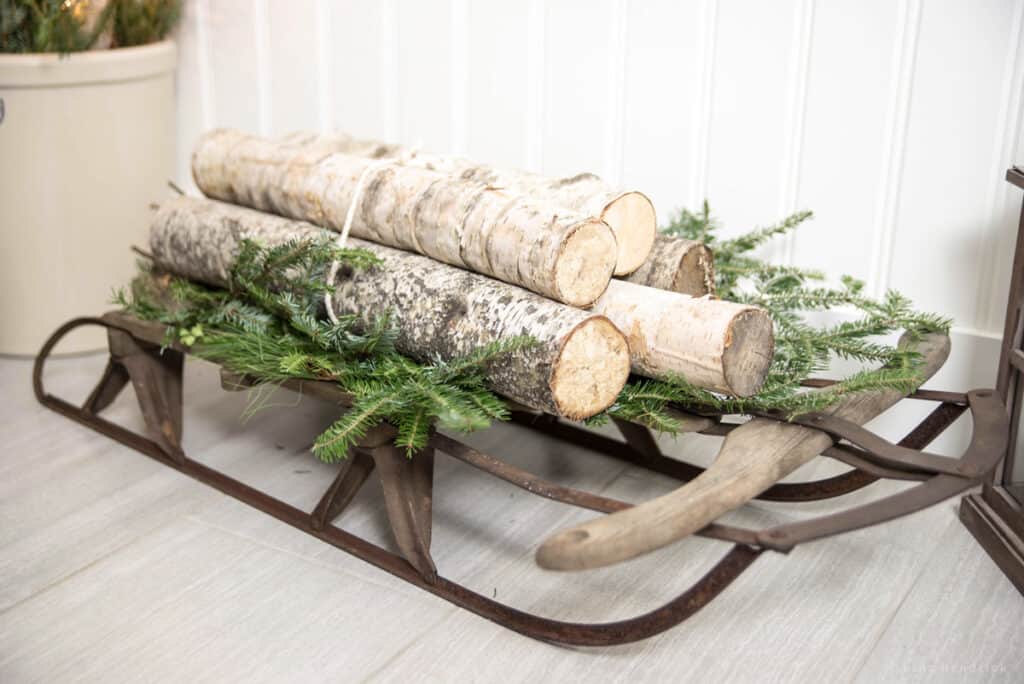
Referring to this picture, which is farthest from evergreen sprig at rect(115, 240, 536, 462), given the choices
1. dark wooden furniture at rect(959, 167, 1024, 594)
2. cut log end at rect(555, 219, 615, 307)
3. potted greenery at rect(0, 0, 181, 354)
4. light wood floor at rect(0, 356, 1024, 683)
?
dark wooden furniture at rect(959, 167, 1024, 594)

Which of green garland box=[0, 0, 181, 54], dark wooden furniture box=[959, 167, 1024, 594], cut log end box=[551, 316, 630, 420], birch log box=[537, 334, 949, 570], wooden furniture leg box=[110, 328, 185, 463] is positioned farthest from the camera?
green garland box=[0, 0, 181, 54]

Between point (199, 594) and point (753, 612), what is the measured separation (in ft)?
2.61

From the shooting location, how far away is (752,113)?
6.10 ft

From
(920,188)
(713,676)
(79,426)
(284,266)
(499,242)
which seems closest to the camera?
(713,676)

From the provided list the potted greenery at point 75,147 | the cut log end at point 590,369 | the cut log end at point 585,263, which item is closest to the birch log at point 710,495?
the cut log end at point 590,369

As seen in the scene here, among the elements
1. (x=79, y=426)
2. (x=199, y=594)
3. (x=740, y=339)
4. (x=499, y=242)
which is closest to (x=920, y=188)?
(x=740, y=339)

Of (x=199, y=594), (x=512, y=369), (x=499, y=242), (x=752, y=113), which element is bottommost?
(x=199, y=594)

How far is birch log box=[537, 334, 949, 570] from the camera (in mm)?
1054

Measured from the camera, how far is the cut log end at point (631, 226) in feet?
5.04

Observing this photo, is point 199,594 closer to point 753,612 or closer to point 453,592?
point 453,592

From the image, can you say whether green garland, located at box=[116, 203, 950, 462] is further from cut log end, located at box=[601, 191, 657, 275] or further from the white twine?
cut log end, located at box=[601, 191, 657, 275]

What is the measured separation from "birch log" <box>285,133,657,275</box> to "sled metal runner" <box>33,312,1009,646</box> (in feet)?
0.98

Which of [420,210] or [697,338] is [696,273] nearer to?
[697,338]

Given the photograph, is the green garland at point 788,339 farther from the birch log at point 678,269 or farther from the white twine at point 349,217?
the white twine at point 349,217
